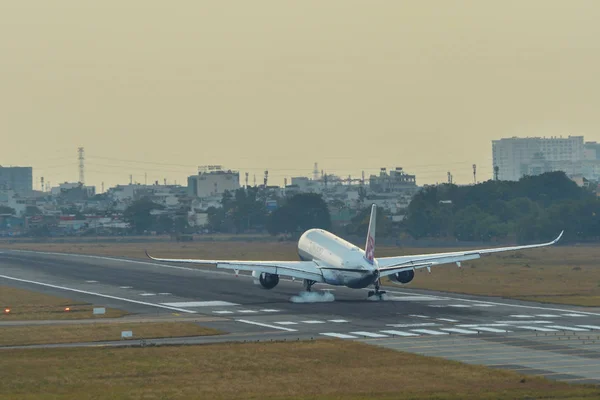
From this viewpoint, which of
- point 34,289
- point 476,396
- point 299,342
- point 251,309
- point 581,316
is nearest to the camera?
point 476,396

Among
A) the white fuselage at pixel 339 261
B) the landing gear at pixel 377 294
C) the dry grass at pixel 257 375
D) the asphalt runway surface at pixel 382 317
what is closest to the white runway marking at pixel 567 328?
the asphalt runway surface at pixel 382 317

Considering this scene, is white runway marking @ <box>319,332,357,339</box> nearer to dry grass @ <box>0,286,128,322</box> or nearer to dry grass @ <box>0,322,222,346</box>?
dry grass @ <box>0,322,222,346</box>

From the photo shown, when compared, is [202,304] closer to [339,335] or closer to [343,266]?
[343,266]

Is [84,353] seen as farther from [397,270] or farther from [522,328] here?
[397,270]

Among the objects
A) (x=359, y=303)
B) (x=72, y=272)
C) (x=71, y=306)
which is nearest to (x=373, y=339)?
(x=359, y=303)

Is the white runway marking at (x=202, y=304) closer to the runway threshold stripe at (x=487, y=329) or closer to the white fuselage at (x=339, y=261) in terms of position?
the white fuselage at (x=339, y=261)
